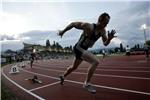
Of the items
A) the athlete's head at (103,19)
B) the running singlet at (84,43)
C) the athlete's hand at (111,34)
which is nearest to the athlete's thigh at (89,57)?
the running singlet at (84,43)

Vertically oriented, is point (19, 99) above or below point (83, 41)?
below

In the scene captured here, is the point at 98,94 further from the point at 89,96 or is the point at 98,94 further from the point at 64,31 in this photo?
the point at 64,31

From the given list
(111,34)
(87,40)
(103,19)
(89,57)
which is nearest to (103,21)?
(103,19)

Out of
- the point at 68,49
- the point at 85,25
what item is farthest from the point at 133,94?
the point at 68,49

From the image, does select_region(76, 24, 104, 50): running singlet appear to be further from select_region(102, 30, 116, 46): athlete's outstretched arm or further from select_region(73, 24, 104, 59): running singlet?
select_region(102, 30, 116, 46): athlete's outstretched arm

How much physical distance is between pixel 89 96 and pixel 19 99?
192 centimetres

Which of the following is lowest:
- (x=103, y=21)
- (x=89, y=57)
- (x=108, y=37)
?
(x=89, y=57)

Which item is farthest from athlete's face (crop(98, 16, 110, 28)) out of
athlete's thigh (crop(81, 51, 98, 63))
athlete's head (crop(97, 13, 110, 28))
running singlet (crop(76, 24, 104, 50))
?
athlete's thigh (crop(81, 51, 98, 63))

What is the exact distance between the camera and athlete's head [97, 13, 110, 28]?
18.7 feet

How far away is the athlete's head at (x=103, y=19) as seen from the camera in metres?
5.71

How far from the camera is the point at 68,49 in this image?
363 feet

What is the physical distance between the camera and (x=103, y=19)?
5.74 m

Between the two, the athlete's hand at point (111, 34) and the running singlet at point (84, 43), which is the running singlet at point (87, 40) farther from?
the athlete's hand at point (111, 34)

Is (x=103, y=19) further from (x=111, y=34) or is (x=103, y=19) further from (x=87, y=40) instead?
(x=87, y=40)
